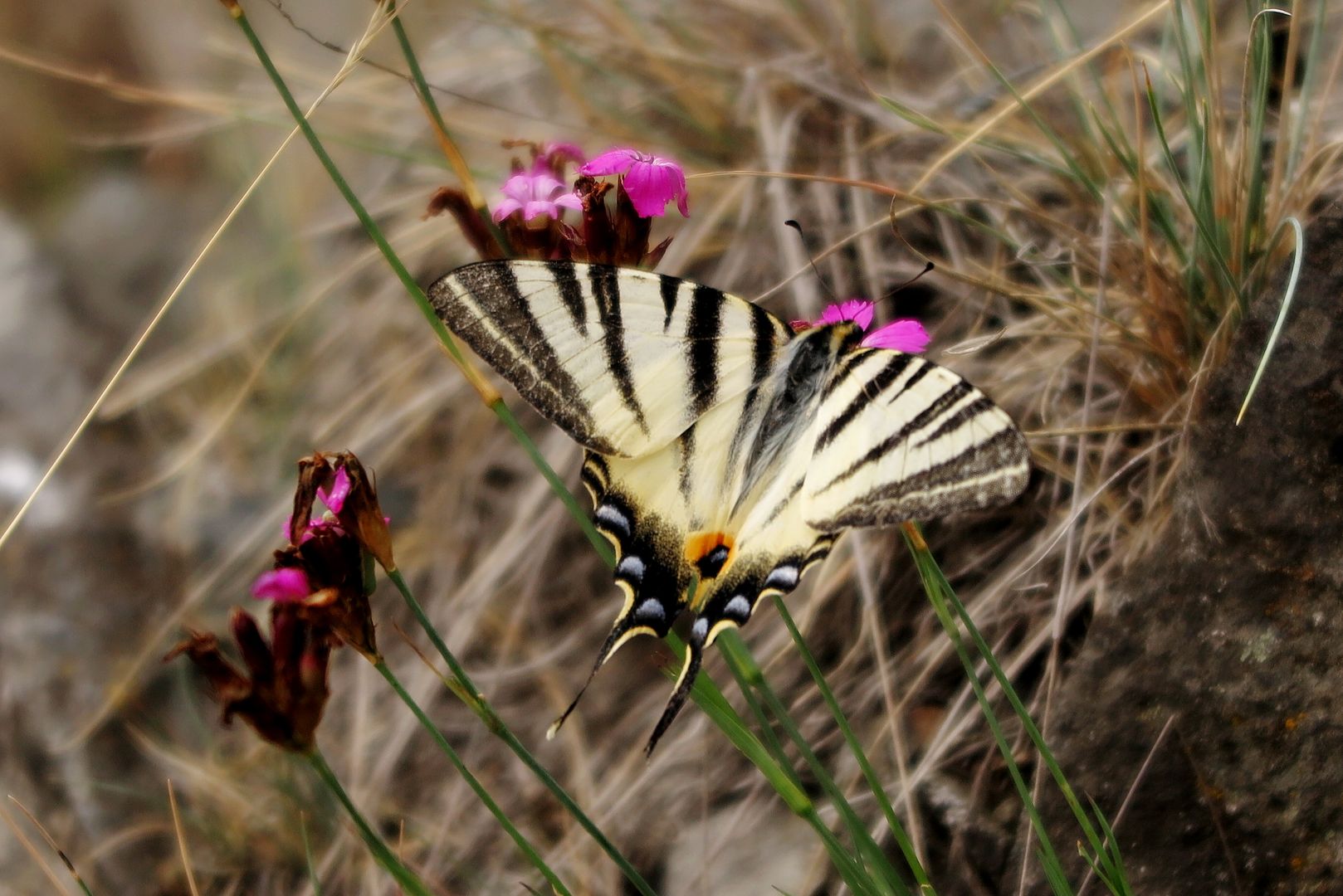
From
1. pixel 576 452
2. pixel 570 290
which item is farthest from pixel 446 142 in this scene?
pixel 576 452

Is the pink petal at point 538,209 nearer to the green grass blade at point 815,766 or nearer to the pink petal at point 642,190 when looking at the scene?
the pink petal at point 642,190

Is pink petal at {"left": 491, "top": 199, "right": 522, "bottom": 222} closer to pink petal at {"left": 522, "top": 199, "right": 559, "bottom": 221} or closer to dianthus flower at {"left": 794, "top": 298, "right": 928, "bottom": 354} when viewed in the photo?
pink petal at {"left": 522, "top": 199, "right": 559, "bottom": 221}

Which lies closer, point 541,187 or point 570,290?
point 570,290

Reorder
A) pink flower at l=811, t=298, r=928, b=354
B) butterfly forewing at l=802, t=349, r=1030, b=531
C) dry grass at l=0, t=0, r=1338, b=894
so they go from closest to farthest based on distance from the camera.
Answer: butterfly forewing at l=802, t=349, r=1030, b=531 < pink flower at l=811, t=298, r=928, b=354 < dry grass at l=0, t=0, r=1338, b=894

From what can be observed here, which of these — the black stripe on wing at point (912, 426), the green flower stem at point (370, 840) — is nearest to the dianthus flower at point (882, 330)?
the black stripe on wing at point (912, 426)

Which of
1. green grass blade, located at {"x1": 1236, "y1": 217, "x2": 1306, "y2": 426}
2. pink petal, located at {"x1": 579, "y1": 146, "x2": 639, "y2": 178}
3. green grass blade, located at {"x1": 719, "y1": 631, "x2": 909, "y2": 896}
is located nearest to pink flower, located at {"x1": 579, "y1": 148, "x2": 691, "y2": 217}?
pink petal, located at {"x1": 579, "y1": 146, "x2": 639, "y2": 178}

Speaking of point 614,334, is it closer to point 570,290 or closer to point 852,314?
point 570,290
